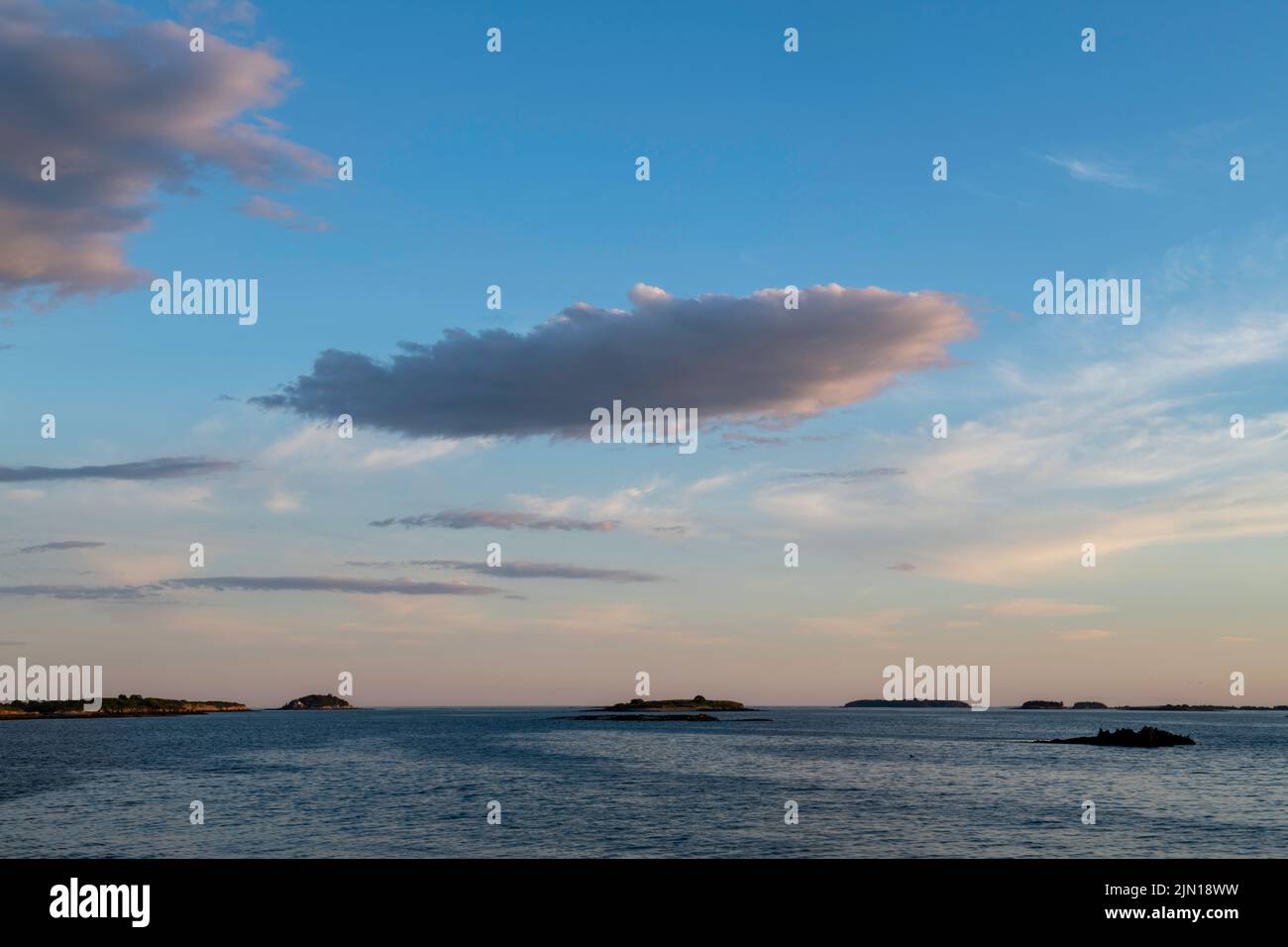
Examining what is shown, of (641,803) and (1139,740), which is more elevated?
(641,803)

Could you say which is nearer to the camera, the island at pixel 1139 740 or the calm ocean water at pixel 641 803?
the calm ocean water at pixel 641 803

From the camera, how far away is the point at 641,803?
65750mm

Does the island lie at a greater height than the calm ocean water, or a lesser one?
lesser

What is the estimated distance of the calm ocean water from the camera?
49.9m

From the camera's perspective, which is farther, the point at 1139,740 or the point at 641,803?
the point at 1139,740

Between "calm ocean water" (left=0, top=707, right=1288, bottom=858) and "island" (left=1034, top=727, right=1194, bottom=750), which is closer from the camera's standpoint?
"calm ocean water" (left=0, top=707, right=1288, bottom=858)

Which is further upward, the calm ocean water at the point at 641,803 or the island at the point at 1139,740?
the calm ocean water at the point at 641,803

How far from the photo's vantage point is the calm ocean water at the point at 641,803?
1966 inches
